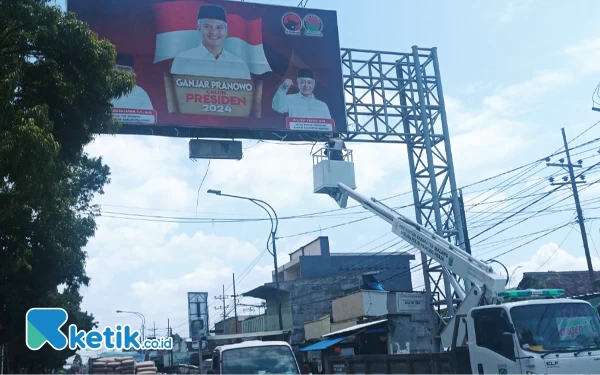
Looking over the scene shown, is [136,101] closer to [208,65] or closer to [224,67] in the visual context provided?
[208,65]

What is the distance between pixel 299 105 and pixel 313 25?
11.0 feet

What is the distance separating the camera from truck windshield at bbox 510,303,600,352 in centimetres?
947

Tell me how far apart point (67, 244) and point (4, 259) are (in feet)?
21.1

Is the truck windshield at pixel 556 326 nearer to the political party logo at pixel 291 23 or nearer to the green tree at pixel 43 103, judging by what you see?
the green tree at pixel 43 103

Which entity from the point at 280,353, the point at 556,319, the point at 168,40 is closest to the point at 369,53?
the point at 168,40

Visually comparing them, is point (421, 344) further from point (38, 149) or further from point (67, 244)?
point (38, 149)

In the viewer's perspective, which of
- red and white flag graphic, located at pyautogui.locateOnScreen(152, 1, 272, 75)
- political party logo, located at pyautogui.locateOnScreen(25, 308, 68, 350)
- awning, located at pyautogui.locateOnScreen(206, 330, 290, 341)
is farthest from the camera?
red and white flag graphic, located at pyautogui.locateOnScreen(152, 1, 272, 75)

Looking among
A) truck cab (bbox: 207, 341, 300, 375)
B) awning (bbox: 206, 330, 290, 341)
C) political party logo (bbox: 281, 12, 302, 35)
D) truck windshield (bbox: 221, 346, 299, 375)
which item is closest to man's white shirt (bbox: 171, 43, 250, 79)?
political party logo (bbox: 281, 12, 302, 35)

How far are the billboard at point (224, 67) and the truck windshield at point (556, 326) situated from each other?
45.2 ft

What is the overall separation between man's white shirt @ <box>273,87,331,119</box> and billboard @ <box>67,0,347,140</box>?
36 mm

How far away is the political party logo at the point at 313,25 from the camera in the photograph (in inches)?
941

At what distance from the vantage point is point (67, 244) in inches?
813

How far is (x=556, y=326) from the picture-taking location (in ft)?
31.8

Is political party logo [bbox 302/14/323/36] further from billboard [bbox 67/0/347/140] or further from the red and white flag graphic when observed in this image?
the red and white flag graphic
